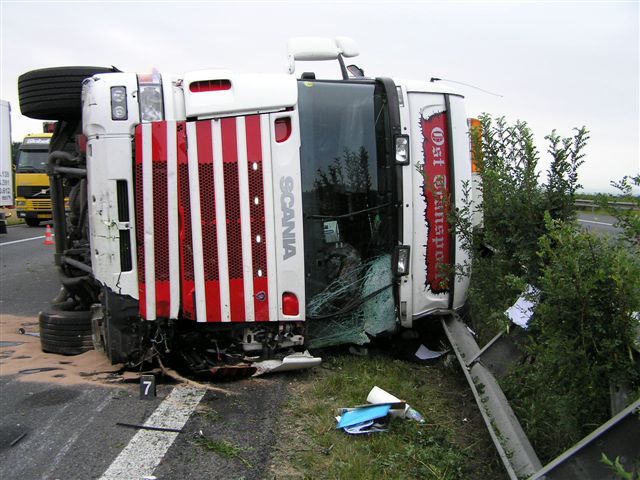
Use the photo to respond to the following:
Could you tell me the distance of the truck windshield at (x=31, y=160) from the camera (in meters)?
17.1

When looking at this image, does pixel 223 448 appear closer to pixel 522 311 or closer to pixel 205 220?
pixel 205 220

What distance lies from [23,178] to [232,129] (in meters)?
16.6

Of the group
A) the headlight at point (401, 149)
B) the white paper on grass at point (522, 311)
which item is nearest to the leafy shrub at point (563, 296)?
the white paper on grass at point (522, 311)

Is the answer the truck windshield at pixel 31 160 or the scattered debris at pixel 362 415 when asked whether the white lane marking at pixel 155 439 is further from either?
the truck windshield at pixel 31 160

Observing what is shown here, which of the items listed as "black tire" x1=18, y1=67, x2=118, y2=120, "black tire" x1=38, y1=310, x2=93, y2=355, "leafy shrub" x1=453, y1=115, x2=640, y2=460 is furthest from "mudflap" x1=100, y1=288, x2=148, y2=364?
"leafy shrub" x1=453, y1=115, x2=640, y2=460

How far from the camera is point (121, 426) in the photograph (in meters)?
2.96

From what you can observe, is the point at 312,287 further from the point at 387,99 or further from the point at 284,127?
the point at 387,99

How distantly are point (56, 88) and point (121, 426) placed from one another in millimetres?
2674

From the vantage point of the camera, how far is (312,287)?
3.71 metres

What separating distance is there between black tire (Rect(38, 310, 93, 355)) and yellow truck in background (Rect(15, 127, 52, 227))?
47.5 feet

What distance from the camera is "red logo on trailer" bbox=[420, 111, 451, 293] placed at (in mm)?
3838

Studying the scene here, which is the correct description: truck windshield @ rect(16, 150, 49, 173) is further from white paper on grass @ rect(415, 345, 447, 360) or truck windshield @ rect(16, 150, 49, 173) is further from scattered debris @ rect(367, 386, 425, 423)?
scattered debris @ rect(367, 386, 425, 423)

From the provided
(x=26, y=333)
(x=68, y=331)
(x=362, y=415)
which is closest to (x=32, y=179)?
(x=26, y=333)

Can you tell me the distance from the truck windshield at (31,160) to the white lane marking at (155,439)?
1617 cm
